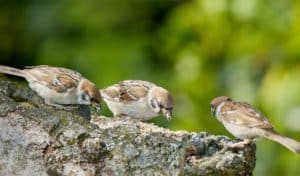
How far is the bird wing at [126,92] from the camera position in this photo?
5.18 m

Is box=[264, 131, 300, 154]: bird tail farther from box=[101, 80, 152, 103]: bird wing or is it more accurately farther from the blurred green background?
the blurred green background

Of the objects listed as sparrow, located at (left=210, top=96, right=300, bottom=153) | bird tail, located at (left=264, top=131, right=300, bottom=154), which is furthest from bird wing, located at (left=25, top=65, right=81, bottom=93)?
bird tail, located at (left=264, top=131, right=300, bottom=154)

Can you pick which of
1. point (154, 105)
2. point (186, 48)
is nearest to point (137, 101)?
point (154, 105)

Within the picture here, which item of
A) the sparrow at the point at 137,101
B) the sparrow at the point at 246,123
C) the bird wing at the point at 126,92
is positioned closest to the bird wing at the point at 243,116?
the sparrow at the point at 246,123

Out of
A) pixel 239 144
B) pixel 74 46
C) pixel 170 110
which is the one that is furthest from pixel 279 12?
pixel 239 144

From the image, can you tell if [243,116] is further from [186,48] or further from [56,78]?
[186,48]

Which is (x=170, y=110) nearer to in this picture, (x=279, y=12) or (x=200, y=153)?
(x=200, y=153)

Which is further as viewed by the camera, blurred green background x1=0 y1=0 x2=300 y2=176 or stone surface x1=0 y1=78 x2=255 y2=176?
blurred green background x1=0 y1=0 x2=300 y2=176

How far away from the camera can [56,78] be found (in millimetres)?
4949

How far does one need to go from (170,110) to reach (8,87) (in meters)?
0.82

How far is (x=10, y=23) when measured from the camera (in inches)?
362

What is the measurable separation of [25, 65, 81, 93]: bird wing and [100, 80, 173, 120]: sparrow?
0.24 meters

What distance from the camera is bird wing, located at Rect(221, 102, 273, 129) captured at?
4.82 meters

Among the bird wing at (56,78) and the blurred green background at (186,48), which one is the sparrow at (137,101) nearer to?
the bird wing at (56,78)
